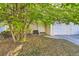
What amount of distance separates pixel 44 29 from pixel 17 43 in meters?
0.28

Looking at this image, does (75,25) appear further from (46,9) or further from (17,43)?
(17,43)

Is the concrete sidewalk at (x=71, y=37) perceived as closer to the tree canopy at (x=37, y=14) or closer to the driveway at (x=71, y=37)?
the driveway at (x=71, y=37)

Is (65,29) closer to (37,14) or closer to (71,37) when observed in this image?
(71,37)

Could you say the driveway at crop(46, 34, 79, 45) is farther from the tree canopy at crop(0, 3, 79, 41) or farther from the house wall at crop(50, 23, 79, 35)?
the tree canopy at crop(0, 3, 79, 41)

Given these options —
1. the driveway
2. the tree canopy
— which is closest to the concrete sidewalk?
the driveway

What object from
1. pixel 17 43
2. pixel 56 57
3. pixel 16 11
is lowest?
pixel 56 57

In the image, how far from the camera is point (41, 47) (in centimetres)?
221

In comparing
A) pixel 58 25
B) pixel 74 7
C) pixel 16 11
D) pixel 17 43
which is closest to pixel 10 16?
pixel 16 11

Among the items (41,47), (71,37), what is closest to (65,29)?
(71,37)

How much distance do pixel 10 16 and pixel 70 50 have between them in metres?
0.64

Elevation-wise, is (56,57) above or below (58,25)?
below

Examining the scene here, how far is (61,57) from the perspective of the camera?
87.2 inches

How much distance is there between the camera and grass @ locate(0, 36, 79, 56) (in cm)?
221

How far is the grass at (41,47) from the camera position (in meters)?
2.21
